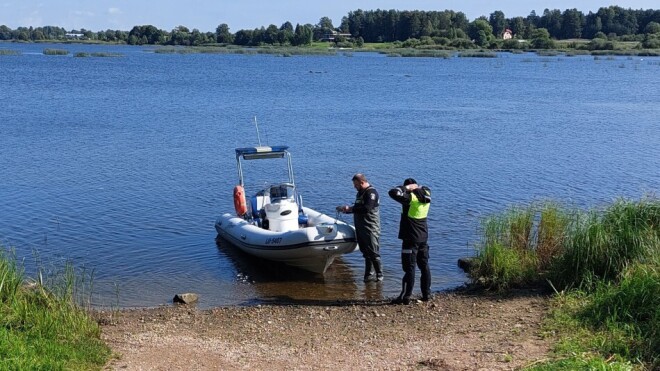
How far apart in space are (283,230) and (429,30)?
141m

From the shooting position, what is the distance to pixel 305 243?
1208cm

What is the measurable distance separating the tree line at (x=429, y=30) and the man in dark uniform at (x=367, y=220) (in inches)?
4886

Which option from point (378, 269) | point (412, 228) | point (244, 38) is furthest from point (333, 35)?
point (412, 228)

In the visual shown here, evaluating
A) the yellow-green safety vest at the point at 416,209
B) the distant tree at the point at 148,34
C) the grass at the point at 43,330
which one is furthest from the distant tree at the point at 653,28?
the grass at the point at 43,330

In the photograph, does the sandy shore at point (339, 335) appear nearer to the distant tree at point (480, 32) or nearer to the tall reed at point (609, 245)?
the tall reed at point (609, 245)

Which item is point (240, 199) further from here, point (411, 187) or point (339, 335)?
point (339, 335)

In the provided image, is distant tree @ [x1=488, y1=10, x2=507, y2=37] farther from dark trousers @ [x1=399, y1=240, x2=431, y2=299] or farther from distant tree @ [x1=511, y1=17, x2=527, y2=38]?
dark trousers @ [x1=399, y1=240, x2=431, y2=299]

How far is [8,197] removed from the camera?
18.0 metres

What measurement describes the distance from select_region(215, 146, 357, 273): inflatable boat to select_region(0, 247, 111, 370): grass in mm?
3936

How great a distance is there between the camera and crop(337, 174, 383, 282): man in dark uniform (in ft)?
36.7

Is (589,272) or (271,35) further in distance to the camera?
(271,35)

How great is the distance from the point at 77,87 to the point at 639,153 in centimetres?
3665

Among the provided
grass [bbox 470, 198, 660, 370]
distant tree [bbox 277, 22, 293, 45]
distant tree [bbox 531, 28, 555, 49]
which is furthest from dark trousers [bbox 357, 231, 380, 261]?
distant tree [bbox 277, 22, 293, 45]

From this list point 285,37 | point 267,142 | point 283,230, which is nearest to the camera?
point 283,230
